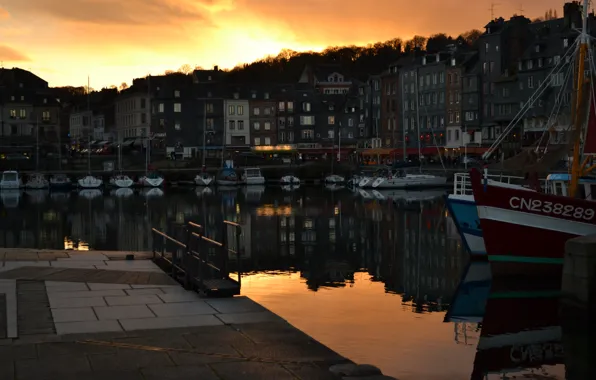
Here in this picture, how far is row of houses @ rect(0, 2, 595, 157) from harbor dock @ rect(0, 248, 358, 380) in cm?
8873

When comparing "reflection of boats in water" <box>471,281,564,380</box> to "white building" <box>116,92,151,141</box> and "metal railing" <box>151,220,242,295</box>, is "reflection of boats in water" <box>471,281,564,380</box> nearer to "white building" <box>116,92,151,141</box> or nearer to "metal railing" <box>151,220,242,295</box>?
"metal railing" <box>151,220,242,295</box>

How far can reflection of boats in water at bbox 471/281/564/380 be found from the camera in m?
15.8

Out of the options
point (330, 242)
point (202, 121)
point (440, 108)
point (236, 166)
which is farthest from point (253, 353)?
point (202, 121)

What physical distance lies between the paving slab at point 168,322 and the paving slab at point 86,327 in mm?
190

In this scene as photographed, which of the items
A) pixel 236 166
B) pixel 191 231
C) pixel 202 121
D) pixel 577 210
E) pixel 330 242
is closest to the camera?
pixel 191 231

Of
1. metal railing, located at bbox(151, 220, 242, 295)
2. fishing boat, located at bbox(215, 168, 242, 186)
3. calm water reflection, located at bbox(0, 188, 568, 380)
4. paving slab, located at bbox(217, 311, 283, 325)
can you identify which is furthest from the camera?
fishing boat, located at bbox(215, 168, 242, 186)

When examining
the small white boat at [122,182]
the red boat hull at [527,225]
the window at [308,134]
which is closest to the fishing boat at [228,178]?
the small white boat at [122,182]

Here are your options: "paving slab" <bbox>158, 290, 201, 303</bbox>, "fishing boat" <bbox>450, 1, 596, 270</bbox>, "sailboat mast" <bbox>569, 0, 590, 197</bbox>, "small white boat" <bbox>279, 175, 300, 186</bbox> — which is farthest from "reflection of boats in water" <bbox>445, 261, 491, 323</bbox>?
"small white boat" <bbox>279, 175, 300, 186</bbox>

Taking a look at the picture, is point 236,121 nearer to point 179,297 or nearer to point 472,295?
point 472,295

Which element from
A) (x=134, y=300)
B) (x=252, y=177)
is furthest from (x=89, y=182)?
(x=134, y=300)

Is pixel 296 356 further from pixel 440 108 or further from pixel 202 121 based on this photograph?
pixel 202 121

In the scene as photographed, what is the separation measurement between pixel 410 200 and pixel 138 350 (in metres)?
68.6

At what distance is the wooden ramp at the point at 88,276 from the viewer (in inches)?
715

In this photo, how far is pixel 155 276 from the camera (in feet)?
Answer: 61.9
